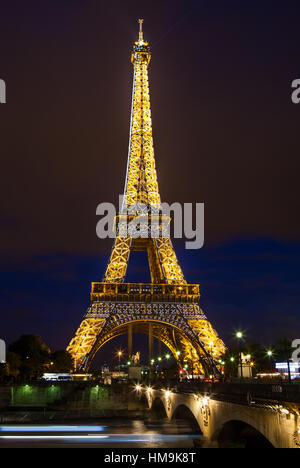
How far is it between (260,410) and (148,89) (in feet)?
234

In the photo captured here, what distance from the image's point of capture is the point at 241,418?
18766mm

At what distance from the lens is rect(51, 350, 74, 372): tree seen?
62.7 metres

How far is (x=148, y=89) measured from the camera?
80.8 meters

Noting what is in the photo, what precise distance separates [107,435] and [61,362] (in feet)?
Result: 103

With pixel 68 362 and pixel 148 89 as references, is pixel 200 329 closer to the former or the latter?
pixel 68 362

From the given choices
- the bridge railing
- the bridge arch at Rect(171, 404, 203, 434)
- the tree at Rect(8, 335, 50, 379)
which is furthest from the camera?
the tree at Rect(8, 335, 50, 379)

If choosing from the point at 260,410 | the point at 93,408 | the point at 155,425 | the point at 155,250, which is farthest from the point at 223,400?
the point at 155,250

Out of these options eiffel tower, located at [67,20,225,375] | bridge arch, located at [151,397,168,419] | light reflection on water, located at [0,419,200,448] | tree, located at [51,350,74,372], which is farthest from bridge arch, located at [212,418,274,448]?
tree, located at [51,350,74,372]

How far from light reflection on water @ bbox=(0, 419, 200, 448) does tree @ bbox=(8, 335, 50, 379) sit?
78.9ft

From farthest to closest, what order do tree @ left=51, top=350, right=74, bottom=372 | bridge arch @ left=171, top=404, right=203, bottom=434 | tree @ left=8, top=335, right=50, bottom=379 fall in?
1. tree @ left=8, top=335, right=50, bottom=379
2. tree @ left=51, top=350, right=74, bottom=372
3. bridge arch @ left=171, top=404, right=203, bottom=434

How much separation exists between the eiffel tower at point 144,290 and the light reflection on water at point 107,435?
55.5 feet

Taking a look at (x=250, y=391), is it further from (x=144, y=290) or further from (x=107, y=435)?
(x=144, y=290)

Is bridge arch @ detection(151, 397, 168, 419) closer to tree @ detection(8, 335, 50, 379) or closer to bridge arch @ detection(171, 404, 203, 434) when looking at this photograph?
bridge arch @ detection(171, 404, 203, 434)

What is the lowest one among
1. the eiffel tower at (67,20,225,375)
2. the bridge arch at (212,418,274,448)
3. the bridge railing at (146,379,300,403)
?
the bridge arch at (212,418,274,448)
